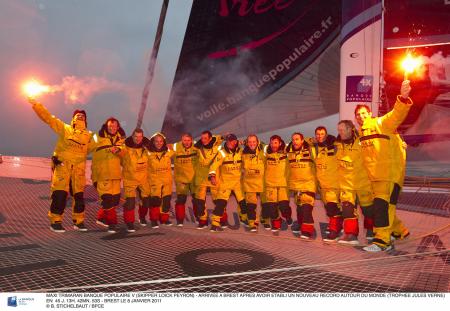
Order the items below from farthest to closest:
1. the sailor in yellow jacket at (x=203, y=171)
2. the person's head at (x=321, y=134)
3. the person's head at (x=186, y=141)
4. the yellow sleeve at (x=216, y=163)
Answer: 1. the person's head at (x=186, y=141)
2. the sailor in yellow jacket at (x=203, y=171)
3. the yellow sleeve at (x=216, y=163)
4. the person's head at (x=321, y=134)

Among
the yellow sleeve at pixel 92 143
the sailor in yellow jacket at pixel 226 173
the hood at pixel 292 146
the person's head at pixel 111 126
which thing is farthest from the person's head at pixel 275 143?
the yellow sleeve at pixel 92 143

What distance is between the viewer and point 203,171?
5254 mm

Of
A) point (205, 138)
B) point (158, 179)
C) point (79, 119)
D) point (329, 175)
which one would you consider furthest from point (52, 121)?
point (329, 175)

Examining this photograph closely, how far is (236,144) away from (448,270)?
116 inches

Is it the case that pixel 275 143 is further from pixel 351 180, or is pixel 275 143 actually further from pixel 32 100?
pixel 32 100

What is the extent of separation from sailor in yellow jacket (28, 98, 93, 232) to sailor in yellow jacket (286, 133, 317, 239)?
276 cm

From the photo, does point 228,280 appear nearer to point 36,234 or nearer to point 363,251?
point 363,251

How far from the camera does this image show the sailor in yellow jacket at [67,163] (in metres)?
4.79

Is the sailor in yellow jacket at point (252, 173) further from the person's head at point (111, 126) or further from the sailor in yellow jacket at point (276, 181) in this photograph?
the person's head at point (111, 126)

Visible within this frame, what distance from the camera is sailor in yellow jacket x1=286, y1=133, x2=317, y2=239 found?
15.5 feet

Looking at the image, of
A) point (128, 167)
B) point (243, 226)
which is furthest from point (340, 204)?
point (128, 167)

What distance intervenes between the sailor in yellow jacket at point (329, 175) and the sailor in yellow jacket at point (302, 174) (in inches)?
4.7

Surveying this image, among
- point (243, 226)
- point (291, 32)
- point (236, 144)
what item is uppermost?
point (291, 32)

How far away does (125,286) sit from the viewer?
8.66 feet
